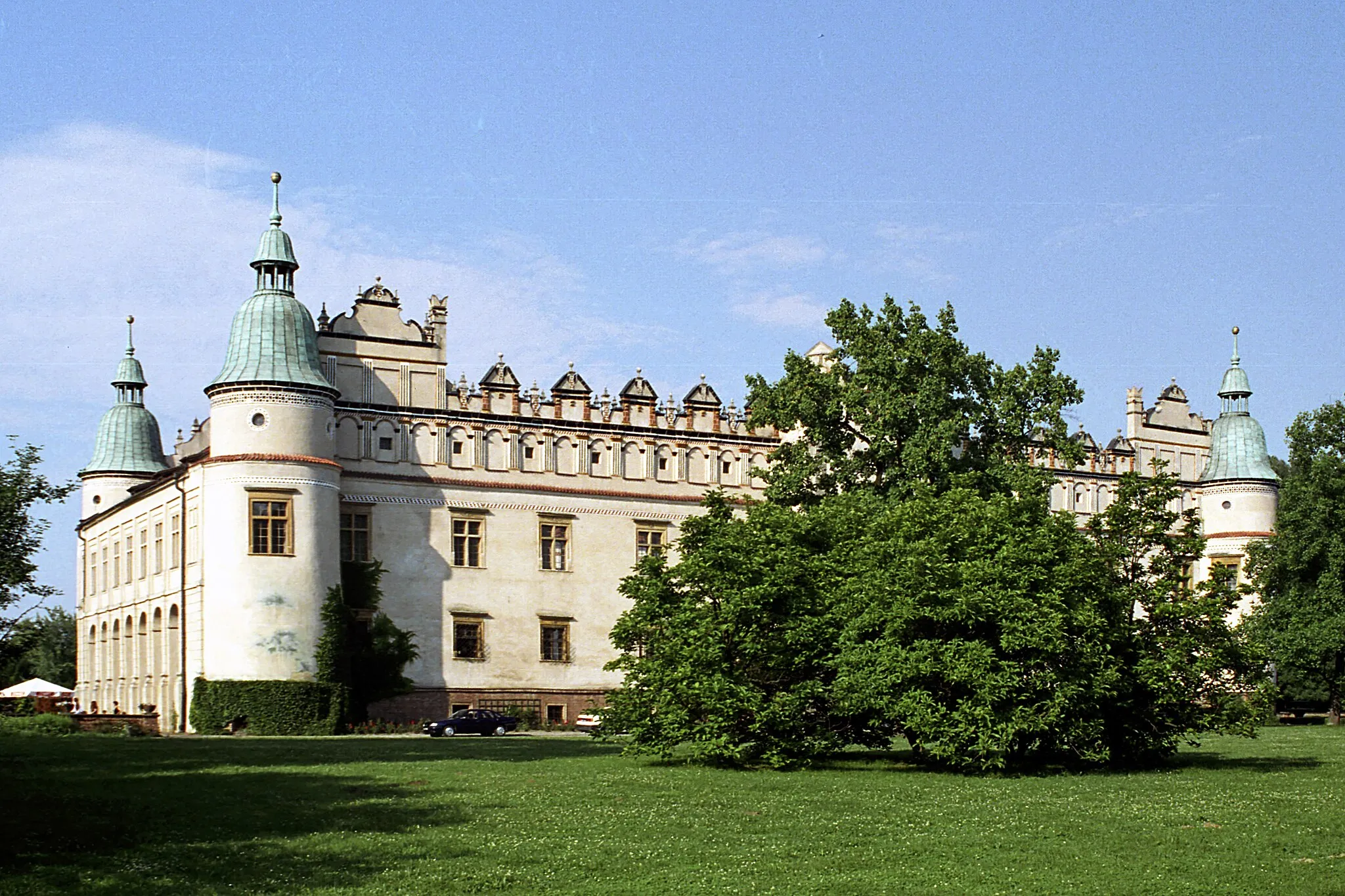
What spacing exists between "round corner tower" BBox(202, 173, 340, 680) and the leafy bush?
6509 millimetres

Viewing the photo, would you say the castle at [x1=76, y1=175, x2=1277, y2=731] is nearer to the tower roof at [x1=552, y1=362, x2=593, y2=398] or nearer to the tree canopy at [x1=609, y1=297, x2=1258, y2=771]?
the tower roof at [x1=552, y1=362, x2=593, y2=398]

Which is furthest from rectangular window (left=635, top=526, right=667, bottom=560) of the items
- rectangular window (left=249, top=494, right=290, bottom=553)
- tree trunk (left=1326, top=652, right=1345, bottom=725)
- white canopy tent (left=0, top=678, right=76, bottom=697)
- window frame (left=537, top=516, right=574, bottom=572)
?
tree trunk (left=1326, top=652, right=1345, bottom=725)

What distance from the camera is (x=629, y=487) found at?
6391 cm

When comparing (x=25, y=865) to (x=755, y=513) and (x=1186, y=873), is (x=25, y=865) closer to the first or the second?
(x=1186, y=873)

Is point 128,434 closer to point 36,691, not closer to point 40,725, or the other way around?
point 36,691

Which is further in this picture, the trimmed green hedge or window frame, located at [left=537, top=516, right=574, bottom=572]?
window frame, located at [left=537, top=516, right=574, bottom=572]

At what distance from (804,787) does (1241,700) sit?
1083cm

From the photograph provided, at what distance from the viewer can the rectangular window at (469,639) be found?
Answer: 59.8m

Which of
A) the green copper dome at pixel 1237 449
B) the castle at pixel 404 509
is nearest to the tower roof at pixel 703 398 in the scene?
the castle at pixel 404 509

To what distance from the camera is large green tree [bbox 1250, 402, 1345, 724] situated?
194ft

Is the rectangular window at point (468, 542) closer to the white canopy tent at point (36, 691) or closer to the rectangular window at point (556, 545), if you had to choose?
the rectangular window at point (556, 545)

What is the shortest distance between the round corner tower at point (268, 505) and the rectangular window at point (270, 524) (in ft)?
0.10

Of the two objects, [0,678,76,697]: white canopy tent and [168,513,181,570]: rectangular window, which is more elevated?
[168,513,181,570]: rectangular window

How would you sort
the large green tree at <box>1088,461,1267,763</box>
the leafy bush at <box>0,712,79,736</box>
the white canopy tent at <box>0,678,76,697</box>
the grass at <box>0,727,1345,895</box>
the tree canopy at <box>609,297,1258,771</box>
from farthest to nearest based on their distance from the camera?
the white canopy tent at <box>0,678,76,697</box>
the leafy bush at <box>0,712,79,736</box>
the large green tree at <box>1088,461,1267,763</box>
the tree canopy at <box>609,297,1258,771</box>
the grass at <box>0,727,1345,895</box>
